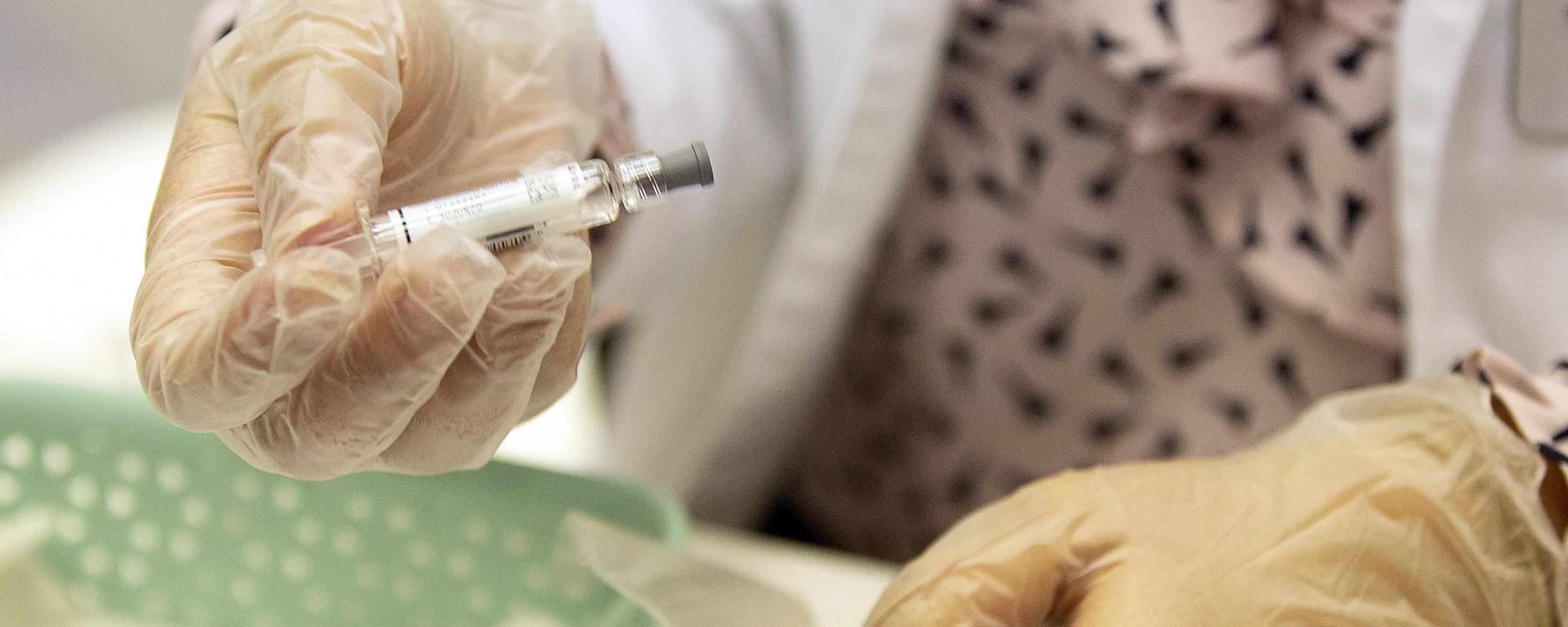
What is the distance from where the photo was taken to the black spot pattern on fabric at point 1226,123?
1.66 feet

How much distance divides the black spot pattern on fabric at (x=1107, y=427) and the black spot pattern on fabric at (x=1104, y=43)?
243 millimetres

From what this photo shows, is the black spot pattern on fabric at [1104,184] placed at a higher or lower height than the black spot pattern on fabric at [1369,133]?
lower

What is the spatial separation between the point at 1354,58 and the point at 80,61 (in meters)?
0.98

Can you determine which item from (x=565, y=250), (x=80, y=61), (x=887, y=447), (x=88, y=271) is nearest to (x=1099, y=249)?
(x=887, y=447)

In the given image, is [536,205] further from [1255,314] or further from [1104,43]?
[1255,314]

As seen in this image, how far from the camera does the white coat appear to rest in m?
0.43

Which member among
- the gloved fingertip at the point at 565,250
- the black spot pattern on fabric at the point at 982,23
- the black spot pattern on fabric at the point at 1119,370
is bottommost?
the black spot pattern on fabric at the point at 1119,370

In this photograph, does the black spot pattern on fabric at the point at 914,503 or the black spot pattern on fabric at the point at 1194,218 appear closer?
the black spot pattern on fabric at the point at 1194,218

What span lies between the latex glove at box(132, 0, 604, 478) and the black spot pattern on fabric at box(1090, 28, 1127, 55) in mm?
286

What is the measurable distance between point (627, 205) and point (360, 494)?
7.7 inches

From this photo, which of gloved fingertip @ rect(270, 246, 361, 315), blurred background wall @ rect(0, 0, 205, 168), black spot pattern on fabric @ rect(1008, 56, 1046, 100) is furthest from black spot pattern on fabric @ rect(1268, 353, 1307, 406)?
blurred background wall @ rect(0, 0, 205, 168)

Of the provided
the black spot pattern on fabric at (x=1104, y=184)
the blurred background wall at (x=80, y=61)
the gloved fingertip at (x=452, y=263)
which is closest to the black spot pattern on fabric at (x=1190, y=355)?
the black spot pattern on fabric at (x=1104, y=184)

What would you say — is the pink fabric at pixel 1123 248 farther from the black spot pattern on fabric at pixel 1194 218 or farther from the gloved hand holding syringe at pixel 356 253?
the gloved hand holding syringe at pixel 356 253

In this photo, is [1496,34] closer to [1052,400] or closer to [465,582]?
[1052,400]
